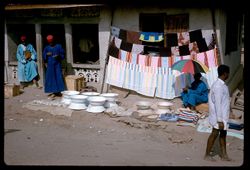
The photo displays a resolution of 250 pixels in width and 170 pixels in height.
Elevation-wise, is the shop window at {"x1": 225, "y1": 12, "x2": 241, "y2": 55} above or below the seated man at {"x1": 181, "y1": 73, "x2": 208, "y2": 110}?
above

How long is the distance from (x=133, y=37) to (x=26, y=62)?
373cm

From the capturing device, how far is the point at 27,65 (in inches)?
434

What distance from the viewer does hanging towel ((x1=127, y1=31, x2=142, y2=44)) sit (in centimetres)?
970

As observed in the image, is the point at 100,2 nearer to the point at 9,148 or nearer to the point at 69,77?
the point at 69,77

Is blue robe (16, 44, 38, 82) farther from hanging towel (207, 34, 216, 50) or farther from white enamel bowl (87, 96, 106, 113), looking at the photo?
hanging towel (207, 34, 216, 50)

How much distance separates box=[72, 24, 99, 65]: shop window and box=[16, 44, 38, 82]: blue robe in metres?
1.40

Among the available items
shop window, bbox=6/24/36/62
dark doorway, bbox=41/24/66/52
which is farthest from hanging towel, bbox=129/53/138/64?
shop window, bbox=6/24/36/62

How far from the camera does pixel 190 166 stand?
547cm

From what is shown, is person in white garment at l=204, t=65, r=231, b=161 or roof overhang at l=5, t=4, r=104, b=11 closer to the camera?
person in white garment at l=204, t=65, r=231, b=161

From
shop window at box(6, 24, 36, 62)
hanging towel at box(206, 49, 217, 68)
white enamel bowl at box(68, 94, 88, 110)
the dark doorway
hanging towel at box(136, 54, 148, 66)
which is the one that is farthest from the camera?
the dark doorway

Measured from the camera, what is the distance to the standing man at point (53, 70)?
381 inches

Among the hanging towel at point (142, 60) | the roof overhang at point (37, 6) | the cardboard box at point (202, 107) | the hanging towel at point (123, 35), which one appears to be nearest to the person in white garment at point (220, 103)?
the cardboard box at point (202, 107)

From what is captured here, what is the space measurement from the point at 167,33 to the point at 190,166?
4.85 m

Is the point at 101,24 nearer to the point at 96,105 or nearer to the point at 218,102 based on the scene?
the point at 96,105
